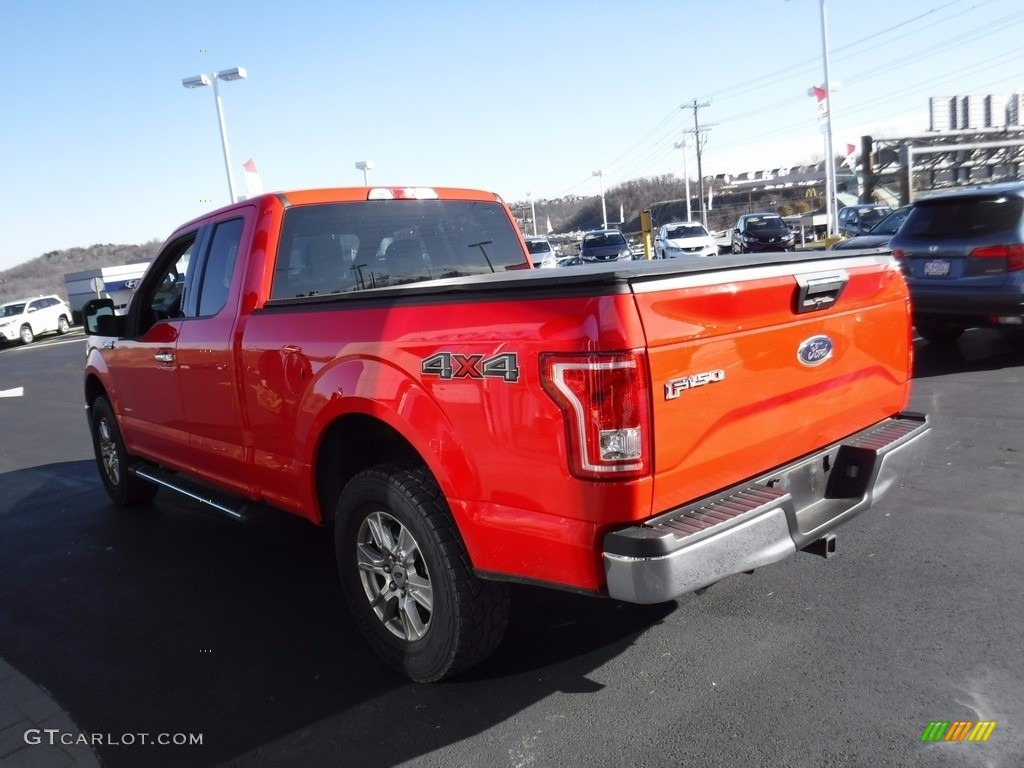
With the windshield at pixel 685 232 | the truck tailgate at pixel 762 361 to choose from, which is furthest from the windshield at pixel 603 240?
the truck tailgate at pixel 762 361

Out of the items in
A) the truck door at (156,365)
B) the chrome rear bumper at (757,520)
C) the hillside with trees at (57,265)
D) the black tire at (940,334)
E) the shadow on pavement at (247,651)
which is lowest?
the shadow on pavement at (247,651)

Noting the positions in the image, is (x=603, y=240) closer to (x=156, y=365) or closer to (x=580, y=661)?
(x=156, y=365)

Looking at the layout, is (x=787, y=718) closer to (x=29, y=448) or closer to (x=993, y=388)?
(x=993, y=388)

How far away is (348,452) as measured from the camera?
3.73 m

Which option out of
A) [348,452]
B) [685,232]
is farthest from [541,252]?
[348,452]

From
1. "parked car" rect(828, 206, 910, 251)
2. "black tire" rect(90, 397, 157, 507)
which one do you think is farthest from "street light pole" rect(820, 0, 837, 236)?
"black tire" rect(90, 397, 157, 507)

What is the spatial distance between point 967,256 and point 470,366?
7.23 m

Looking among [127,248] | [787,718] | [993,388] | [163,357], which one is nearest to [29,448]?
[163,357]

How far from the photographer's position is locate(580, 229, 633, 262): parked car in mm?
30844

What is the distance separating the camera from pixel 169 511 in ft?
20.3

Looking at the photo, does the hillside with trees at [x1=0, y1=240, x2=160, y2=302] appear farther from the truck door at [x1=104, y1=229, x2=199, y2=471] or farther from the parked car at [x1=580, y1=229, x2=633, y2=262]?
the truck door at [x1=104, y1=229, x2=199, y2=471]

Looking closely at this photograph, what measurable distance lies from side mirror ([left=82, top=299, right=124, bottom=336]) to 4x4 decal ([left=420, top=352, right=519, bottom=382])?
11.4ft

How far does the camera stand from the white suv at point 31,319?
106 ft

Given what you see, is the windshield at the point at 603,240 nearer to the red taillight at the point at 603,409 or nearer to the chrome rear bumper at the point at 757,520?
the chrome rear bumper at the point at 757,520
